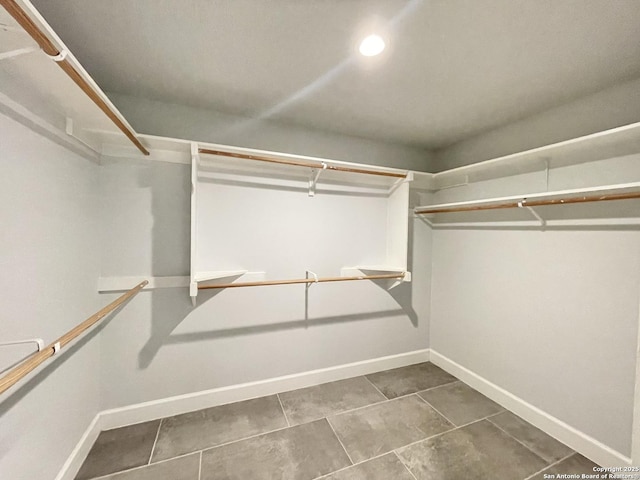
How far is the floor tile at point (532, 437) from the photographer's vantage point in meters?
1.66

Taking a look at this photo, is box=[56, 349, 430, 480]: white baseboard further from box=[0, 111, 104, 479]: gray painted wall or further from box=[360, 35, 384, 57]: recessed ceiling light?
box=[360, 35, 384, 57]: recessed ceiling light

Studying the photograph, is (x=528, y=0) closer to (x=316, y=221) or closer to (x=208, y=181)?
(x=316, y=221)

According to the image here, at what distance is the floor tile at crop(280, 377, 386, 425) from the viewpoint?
1993 mm

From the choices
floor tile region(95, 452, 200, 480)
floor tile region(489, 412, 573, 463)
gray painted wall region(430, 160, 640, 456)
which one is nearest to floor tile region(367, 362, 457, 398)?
gray painted wall region(430, 160, 640, 456)

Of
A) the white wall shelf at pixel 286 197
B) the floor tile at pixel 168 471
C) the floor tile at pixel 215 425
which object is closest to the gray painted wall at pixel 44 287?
the floor tile at pixel 168 471

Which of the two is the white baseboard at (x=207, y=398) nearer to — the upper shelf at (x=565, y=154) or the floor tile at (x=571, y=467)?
the floor tile at (x=571, y=467)

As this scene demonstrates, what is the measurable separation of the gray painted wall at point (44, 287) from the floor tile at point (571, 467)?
2606 millimetres

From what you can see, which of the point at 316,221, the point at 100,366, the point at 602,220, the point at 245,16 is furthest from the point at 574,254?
the point at 100,366

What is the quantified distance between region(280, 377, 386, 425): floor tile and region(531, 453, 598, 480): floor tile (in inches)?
41.8

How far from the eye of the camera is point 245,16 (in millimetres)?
1136

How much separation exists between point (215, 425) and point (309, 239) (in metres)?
1.59

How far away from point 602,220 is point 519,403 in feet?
4.90

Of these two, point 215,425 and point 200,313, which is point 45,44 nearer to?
point 200,313

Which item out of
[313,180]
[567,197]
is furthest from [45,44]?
[567,197]
